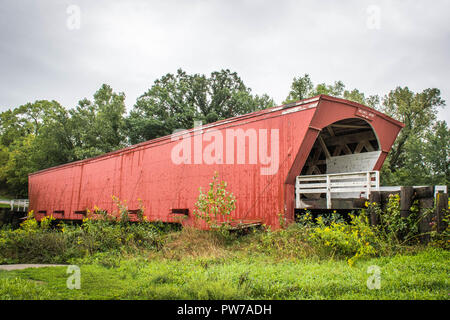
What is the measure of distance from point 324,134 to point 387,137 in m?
2.36

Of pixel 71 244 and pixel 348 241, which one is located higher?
pixel 348 241

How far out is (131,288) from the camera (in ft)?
14.1

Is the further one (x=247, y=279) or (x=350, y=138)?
(x=350, y=138)

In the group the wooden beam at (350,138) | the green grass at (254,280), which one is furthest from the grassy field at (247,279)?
the wooden beam at (350,138)

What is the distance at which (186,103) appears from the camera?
28.3m

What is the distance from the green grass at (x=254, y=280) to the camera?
385 cm

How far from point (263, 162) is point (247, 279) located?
4.54m

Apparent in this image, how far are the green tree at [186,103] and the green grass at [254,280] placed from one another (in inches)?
834

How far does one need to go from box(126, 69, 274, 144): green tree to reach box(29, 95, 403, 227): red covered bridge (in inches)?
473

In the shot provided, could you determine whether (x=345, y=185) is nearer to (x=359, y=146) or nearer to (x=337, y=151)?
(x=359, y=146)

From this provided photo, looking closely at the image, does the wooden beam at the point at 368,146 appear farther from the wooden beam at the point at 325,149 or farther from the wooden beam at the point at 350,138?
the wooden beam at the point at 325,149

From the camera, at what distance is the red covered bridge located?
25.7 feet

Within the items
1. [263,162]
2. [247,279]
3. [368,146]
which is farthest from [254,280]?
[368,146]
